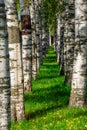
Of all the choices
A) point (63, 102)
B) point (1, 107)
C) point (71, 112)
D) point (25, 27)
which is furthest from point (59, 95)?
point (1, 107)

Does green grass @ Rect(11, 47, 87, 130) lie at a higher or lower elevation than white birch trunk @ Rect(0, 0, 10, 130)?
lower

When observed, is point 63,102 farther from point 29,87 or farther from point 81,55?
point 29,87

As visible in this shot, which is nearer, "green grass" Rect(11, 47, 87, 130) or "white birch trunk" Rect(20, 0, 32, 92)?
"green grass" Rect(11, 47, 87, 130)

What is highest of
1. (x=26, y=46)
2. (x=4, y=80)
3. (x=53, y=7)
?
(x=4, y=80)

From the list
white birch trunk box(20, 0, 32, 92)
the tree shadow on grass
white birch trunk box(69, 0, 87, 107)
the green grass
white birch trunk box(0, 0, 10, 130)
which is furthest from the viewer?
white birch trunk box(20, 0, 32, 92)

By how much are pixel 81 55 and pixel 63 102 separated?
96.3 inches

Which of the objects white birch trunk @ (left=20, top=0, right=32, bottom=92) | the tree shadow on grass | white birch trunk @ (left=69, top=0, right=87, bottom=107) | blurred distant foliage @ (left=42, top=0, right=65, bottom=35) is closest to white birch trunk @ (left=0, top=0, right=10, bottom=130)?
the tree shadow on grass

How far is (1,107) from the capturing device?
7656 mm

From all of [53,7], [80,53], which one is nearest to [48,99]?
[80,53]

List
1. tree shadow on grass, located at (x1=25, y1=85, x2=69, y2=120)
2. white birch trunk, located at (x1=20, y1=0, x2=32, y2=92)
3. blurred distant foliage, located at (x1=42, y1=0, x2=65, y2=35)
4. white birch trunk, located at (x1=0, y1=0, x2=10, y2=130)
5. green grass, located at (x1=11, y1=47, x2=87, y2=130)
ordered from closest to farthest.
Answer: white birch trunk, located at (x1=0, y1=0, x2=10, y2=130)
green grass, located at (x1=11, y1=47, x2=87, y2=130)
tree shadow on grass, located at (x1=25, y1=85, x2=69, y2=120)
white birch trunk, located at (x1=20, y1=0, x2=32, y2=92)
blurred distant foliage, located at (x1=42, y1=0, x2=65, y2=35)

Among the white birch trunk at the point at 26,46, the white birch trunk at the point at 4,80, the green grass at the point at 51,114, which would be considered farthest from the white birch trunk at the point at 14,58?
the white birch trunk at the point at 26,46

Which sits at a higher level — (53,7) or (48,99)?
(53,7)

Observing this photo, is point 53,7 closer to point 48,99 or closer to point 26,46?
point 26,46

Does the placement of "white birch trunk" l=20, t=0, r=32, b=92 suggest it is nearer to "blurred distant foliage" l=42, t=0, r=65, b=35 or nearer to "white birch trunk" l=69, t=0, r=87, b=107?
"white birch trunk" l=69, t=0, r=87, b=107
